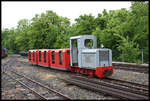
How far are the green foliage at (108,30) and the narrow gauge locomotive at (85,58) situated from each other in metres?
8.80

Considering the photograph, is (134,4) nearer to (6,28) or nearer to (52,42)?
(52,42)

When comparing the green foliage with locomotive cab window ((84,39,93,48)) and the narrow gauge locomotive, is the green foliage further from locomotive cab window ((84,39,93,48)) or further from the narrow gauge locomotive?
the narrow gauge locomotive

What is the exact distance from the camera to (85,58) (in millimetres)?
10836

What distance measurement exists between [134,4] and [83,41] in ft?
45.7

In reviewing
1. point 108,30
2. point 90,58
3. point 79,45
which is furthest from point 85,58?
point 108,30

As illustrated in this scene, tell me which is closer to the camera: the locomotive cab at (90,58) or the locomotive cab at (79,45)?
the locomotive cab at (90,58)

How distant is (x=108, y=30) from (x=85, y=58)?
1251 cm

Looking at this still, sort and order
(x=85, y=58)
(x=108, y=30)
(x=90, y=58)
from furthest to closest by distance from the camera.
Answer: (x=108, y=30)
(x=85, y=58)
(x=90, y=58)

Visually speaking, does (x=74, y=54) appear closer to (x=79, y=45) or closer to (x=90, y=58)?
(x=79, y=45)

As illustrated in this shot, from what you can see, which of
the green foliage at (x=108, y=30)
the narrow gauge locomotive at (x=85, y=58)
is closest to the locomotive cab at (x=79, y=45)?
the narrow gauge locomotive at (x=85, y=58)

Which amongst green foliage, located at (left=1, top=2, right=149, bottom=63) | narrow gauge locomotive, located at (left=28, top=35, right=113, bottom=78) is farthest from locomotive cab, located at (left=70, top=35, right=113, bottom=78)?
green foliage, located at (left=1, top=2, right=149, bottom=63)

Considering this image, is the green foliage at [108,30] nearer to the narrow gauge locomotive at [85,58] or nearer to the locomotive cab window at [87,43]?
the locomotive cab window at [87,43]

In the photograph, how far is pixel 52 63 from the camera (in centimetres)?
1583

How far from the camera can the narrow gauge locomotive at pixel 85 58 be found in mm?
10017
